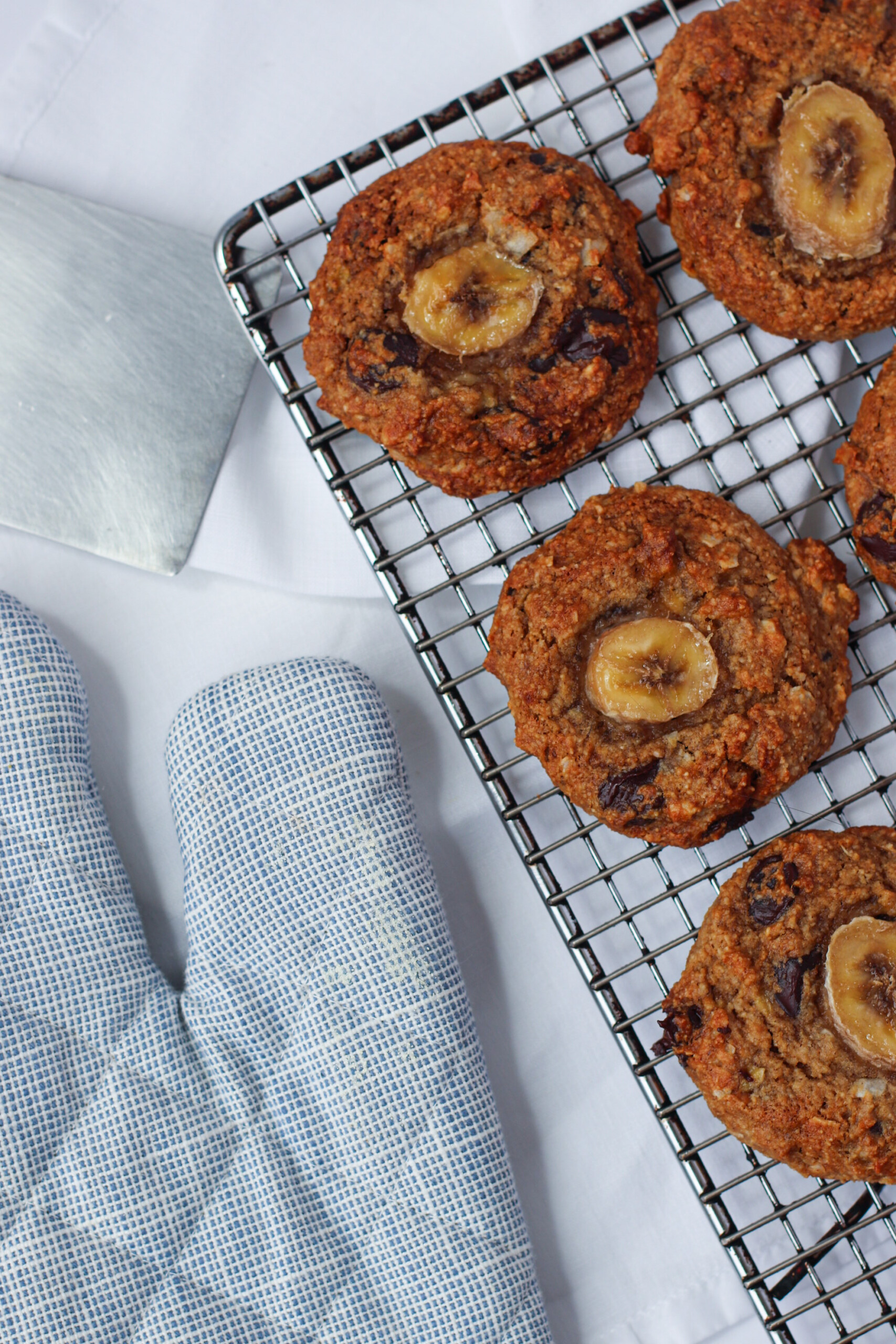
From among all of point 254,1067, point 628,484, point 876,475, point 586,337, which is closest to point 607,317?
point 586,337

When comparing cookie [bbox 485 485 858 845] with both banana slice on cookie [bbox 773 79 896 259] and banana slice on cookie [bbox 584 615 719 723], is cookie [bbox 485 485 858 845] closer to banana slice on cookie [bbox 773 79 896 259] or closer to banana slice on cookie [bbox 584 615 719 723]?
banana slice on cookie [bbox 584 615 719 723]

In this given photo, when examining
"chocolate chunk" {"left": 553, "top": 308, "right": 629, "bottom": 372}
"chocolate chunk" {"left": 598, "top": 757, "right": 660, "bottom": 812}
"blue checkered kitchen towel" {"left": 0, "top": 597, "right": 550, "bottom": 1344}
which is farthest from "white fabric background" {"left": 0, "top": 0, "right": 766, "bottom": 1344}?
"chocolate chunk" {"left": 553, "top": 308, "right": 629, "bottom": 372}

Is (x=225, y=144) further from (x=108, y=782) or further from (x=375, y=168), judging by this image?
(x=108, y=782)

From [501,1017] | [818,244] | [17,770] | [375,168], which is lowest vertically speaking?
[501,1017]

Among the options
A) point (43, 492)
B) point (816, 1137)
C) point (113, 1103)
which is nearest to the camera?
point (816, 1137)

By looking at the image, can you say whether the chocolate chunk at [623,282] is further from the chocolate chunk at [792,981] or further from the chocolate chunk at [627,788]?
the chocolate chunk at [792,981]

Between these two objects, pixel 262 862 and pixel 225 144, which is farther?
pixel 225 144

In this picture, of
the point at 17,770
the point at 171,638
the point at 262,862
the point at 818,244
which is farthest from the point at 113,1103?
the point at 818,244

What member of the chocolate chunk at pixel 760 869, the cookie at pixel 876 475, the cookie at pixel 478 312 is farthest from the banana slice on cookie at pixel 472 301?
the chocolate chunk at pixel 760 869
